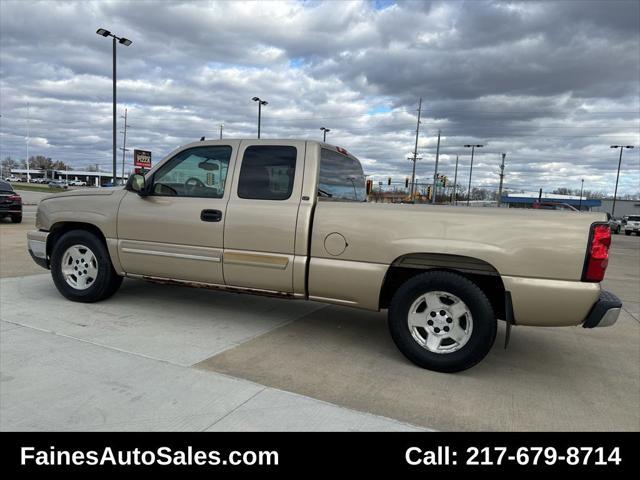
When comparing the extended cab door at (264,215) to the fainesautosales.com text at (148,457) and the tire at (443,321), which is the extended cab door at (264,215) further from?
the fainesautosales.com text at (148,457)

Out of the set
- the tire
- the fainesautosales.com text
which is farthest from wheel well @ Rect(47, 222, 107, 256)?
the tire

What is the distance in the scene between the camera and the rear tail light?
3350 millimetres

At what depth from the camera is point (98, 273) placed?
5.28 metres

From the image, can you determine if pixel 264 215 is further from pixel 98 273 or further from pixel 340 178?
pixel 98 273

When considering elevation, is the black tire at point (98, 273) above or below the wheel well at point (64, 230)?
below

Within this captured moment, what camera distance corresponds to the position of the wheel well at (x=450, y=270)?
3.71 metres

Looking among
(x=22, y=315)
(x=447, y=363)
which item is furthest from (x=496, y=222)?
(x=22, y=315)

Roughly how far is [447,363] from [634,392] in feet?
4.86

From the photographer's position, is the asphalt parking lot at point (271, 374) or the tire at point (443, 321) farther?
the tire at point (443, 321)

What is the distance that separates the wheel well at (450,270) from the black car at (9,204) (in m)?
15.8

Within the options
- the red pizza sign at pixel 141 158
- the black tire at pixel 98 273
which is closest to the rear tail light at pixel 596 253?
the black tire at pixel 98 273

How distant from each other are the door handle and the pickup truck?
0.02 metres

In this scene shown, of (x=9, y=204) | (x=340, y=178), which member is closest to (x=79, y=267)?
(x=340, y=178)

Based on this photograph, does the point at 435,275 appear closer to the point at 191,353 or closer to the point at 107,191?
the point at 191,353
